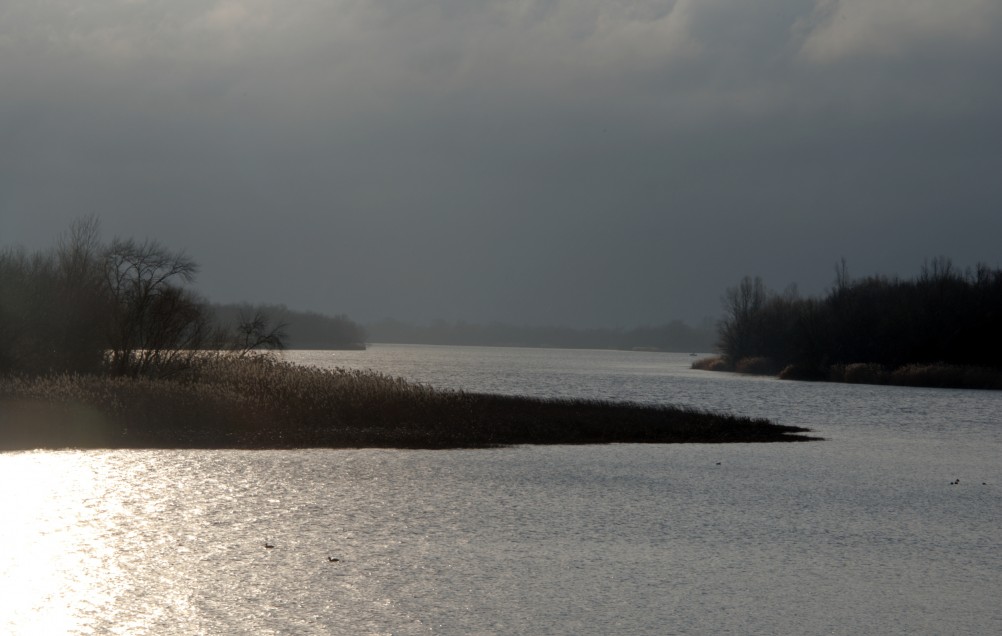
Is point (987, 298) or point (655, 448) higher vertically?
point (987, 298)

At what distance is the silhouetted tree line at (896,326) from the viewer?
72.6 m

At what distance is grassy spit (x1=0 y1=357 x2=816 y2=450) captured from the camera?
76.9 ft

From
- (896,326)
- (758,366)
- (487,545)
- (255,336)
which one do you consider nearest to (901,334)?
(896,326)

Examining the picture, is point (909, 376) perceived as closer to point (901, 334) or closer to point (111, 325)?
point (901, 334)

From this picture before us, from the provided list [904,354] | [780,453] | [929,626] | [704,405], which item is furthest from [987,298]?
[929,626]

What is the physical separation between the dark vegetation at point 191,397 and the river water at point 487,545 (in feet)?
11.1

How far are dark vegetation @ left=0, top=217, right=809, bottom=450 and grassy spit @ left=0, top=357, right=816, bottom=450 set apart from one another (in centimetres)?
6

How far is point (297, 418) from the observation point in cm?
2731

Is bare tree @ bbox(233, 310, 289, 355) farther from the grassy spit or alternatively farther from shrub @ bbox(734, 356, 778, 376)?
shrub @ bbox(734, 356, 778, 376)

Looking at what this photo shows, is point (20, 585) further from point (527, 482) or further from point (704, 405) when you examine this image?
point (704, 405)

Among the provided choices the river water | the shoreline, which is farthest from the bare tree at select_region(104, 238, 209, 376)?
the shoreline

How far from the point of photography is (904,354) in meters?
74.5

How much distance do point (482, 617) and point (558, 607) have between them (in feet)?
2.62

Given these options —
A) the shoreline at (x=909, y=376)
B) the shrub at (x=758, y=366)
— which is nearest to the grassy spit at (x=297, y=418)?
the shoreline at (x=909, y=376)
